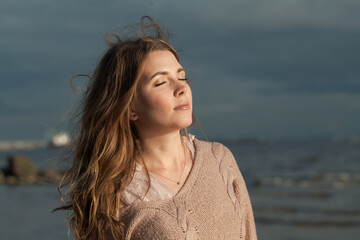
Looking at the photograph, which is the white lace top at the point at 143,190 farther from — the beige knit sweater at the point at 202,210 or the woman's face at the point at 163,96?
the woman's face at the point at 163,96

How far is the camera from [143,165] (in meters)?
2.73

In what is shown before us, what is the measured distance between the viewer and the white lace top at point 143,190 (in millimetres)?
2584

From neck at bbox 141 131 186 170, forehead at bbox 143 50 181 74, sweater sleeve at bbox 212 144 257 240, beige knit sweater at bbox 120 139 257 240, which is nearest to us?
beige knit sweater at bbox 120 139 257 240

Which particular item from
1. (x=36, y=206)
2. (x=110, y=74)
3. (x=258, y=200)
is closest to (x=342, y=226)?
(x=258, y=200)

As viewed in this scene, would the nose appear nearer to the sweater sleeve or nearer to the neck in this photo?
the neck

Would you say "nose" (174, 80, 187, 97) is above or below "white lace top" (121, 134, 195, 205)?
above

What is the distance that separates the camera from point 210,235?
2.54 metres

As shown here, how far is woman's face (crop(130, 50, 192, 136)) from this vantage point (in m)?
2.57

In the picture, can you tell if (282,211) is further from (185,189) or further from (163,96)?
(163,96)

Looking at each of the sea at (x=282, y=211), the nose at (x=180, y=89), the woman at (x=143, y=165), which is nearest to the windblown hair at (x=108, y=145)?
the woman at (x=143, y=165)

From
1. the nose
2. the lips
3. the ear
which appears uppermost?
the nose

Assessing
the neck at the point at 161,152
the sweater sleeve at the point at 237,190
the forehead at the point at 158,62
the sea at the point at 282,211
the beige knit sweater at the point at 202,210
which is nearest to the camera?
the beige knit sweater at the point at 202,210

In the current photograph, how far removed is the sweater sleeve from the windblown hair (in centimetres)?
52

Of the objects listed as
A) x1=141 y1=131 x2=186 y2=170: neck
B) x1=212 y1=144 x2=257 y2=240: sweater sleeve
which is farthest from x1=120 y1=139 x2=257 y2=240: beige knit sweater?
x1=141 y1=131 x2=186 y2=170: neck
